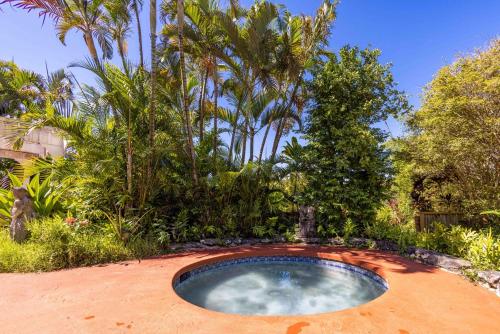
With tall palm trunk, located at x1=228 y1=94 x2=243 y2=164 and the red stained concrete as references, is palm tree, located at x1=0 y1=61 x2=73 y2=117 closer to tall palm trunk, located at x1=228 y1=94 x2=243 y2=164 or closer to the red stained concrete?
the red stained concrete

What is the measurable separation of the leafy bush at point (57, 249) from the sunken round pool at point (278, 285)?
1904 mm

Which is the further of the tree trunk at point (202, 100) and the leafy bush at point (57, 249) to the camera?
the tree trunk at point (202, 100)

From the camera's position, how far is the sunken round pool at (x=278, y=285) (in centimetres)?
415

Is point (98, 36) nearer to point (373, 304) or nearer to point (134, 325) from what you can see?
point (134, 325)

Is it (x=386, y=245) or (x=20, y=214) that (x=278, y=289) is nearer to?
(x=386, y=245)

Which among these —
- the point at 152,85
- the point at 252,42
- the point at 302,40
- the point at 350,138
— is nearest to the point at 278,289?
the point at 350,138

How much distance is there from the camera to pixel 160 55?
8.08m

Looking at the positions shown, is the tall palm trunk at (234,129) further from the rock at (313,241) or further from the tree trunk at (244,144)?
the rock at (313,241)

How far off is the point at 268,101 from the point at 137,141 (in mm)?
4262

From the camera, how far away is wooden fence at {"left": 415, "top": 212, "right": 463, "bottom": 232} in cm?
827

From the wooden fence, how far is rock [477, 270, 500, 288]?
13.1 feet

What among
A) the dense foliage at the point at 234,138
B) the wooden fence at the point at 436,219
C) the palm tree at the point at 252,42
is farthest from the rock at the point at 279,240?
the palm tree at the point at 252,42

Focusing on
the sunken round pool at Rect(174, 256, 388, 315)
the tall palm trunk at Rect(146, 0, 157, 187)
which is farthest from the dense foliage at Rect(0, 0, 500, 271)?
the sunken round pool at Rect(174, 256, 388, 315)

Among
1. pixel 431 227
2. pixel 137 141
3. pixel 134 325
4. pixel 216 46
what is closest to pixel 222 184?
pixel 137 141
